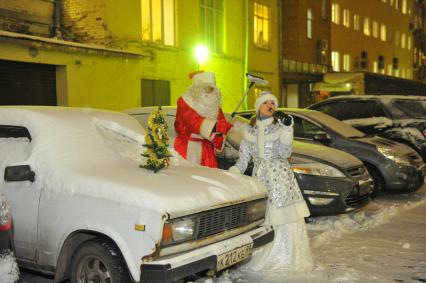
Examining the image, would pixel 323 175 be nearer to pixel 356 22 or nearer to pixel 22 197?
pixel 22 197

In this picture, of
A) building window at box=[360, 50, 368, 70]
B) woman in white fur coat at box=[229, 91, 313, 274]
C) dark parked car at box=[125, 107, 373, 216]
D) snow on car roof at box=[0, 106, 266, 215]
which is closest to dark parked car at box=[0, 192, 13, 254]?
snow on car roof at box=[0, 106, 266, 215]

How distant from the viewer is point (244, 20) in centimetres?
1906

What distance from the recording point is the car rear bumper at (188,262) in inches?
147

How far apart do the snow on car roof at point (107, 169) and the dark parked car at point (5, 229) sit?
42cm

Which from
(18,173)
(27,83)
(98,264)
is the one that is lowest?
(98,264)

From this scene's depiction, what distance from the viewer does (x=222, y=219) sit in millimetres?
4332

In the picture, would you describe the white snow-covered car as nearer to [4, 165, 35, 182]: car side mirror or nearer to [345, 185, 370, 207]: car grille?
[4, 165, 35, 182]: car side mirror

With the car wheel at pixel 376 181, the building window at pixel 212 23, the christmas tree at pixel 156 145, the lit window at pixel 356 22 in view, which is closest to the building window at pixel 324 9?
the lit window at pixel 356 22

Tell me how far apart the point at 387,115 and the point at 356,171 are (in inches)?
163

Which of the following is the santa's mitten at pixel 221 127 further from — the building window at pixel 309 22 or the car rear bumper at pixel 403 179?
the building window at pixel 309 22

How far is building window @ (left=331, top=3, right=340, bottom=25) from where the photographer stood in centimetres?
3034

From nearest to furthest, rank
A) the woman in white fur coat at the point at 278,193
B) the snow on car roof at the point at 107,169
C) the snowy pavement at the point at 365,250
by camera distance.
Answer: the snow on car roof at the point at 107,169 → the snowy pavement at the point at 365,250 → the woman in white fur coat at the point at 278,193

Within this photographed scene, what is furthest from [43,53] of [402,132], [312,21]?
[312,21]

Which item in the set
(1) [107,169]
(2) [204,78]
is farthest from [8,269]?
(2) [204,78]
